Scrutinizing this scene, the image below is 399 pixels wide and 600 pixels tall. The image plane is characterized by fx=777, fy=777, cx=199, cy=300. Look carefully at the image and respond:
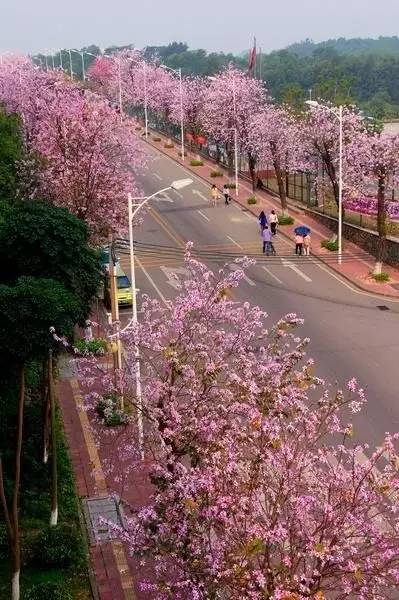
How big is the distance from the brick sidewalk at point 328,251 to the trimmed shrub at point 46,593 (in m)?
19.1

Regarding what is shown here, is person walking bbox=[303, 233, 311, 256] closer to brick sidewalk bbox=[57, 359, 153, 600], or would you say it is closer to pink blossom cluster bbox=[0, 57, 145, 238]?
pink blossom cluster bbox=[0, 57, 145, 238]

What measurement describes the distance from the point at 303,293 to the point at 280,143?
13051 mm

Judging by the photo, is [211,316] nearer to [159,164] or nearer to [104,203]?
[104,203]

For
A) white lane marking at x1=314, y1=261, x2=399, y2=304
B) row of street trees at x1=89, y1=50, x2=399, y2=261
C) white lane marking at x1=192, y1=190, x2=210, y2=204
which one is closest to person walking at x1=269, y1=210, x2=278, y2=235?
row of street trees at x1=89, y1=50, x2=399, y2=261

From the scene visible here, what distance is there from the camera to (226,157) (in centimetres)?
5891

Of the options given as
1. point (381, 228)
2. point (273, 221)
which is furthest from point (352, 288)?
point (273, 221)

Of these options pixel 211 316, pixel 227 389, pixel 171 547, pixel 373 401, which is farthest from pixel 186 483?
pixel 373 401

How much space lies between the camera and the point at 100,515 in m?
15.3

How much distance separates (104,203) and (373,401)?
1341cm

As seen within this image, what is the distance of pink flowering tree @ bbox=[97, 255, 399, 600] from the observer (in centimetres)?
885

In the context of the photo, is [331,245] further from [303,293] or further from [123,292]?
[123,292]

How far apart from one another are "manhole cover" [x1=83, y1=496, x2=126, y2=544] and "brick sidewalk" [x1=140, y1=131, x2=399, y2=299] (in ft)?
54.1

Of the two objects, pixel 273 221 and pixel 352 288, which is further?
pixel 273 221

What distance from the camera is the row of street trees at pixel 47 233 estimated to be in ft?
39.9
